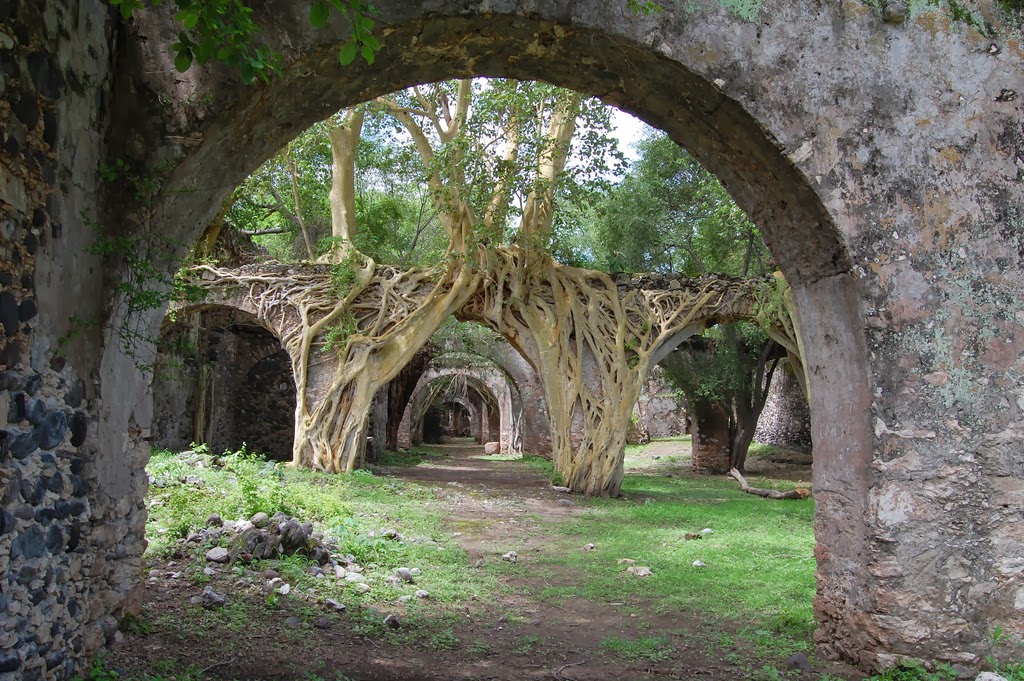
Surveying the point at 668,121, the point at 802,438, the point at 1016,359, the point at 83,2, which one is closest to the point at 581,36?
the point at 668,121

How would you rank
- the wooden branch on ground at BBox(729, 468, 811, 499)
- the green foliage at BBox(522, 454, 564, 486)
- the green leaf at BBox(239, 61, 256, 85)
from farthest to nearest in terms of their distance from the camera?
1. the green foliage at BBox(522, 454, 564, 486)
2. the wooden branch on ground at BBox(729, 468, 811, 499)
3. the green leaf at BBox(239, 61, 256, 85)

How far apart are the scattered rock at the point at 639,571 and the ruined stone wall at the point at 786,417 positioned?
44.6 ft

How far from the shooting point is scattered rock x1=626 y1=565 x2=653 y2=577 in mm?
5254

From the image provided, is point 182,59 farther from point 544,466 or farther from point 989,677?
point 544,466

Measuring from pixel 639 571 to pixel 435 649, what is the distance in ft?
7.34

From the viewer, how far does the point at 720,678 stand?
316 centimetres

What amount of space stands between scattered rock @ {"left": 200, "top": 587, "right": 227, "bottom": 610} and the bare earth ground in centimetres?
6

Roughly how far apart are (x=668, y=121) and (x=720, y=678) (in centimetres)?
239

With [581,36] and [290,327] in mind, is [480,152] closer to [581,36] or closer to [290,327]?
[290,327]

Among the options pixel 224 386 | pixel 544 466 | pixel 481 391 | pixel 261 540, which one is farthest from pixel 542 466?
pixel 481 391

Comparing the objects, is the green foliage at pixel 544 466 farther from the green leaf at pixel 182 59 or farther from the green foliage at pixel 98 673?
the green leaf at pixel 182 59

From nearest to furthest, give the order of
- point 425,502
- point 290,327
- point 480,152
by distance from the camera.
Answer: point 425,502, point 480,152, point 290,327

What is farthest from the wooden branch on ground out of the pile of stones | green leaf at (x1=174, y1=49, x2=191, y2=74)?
green leaf at (x1=174, y1=49, x2=191, y2=74)

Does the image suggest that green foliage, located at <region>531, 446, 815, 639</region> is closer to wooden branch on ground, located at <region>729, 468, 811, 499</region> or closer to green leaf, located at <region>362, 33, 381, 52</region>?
wooden branch on ground, located at <region>729, 468, 811, 499</region>
